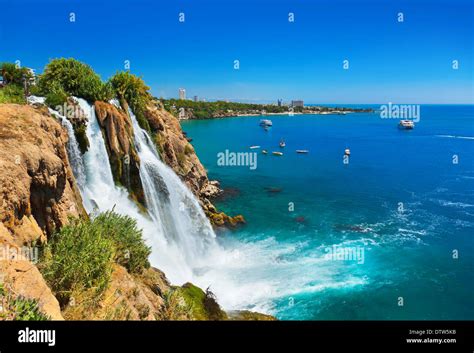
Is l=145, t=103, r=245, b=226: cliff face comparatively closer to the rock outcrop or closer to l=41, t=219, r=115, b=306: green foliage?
l=41, t=219, r=115, b=306: green foliage

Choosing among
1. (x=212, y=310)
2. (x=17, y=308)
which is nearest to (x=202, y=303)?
(x=212, y=310)

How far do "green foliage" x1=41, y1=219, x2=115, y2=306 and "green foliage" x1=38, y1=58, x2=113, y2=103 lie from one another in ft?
Answer: 49.7

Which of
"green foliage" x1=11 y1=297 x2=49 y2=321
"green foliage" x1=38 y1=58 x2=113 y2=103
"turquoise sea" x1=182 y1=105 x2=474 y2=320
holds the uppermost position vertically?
"green foliage" x1=38 y1=58 x2=113 y2=103

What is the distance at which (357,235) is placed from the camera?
31062 millimetres

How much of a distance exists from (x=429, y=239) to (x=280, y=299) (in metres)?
16.6

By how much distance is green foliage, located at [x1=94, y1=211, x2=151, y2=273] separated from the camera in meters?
13.8

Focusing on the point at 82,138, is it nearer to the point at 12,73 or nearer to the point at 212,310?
the point at 12,73

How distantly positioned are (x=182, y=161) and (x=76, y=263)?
28.2 m

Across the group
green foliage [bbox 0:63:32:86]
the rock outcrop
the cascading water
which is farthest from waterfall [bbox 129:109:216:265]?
the rock outcrop

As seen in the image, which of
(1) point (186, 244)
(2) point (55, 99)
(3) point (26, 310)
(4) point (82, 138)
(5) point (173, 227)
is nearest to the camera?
(3) point (26, 310)

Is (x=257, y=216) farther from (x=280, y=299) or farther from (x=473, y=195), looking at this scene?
(x=473, y=195)

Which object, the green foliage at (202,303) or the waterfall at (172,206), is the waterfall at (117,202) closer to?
the waterfall at (172,206)

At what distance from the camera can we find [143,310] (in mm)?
10516
